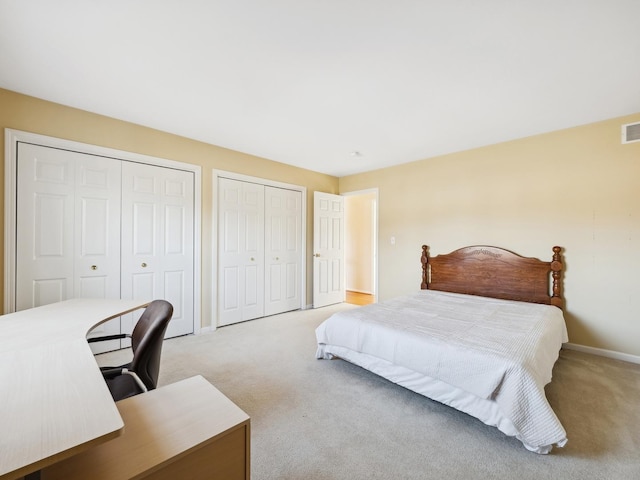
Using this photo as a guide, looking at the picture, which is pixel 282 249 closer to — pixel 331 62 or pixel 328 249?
pixel 328 249

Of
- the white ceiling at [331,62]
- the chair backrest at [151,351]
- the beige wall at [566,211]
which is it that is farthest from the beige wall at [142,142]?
the beige wall at [566,211]

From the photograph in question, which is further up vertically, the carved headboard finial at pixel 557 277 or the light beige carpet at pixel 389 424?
the carved headboard finial at pixel 557 277

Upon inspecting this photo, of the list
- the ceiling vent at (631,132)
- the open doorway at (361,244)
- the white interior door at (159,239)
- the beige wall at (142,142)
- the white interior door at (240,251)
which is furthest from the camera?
the open doorway at (361,244)

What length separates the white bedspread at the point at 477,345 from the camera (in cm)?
159

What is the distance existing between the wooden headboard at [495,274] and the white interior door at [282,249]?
200 cm

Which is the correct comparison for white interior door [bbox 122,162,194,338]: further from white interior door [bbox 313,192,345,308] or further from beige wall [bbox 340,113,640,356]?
beige wall [bbox 340,113,640,356]

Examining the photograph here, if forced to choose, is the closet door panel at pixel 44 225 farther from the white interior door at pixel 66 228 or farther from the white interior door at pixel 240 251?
the white interior door at pixel 240 251

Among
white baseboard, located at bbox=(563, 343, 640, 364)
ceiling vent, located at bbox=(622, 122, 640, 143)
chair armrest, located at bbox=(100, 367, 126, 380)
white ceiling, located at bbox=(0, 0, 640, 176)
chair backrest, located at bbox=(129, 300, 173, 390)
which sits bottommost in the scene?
white baseboard, located at bbox=(563, 343, 640, 364)

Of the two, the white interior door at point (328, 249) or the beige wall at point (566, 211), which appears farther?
the white interior door at point (328, 249)

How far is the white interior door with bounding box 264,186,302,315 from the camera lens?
4359mm

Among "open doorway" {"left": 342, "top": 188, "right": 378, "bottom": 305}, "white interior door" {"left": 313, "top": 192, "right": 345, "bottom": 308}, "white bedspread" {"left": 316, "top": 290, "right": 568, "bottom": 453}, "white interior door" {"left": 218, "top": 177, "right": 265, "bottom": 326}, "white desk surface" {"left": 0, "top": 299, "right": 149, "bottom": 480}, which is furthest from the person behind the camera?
"open doorway" {"left": 342, "top": 188, "right": 378, "bottom": 305}

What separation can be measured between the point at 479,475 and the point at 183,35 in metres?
2.99

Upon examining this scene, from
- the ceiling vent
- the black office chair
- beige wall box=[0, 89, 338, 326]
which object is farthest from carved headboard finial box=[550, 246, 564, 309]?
the black office chair

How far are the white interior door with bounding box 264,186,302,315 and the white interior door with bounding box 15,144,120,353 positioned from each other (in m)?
1.91
